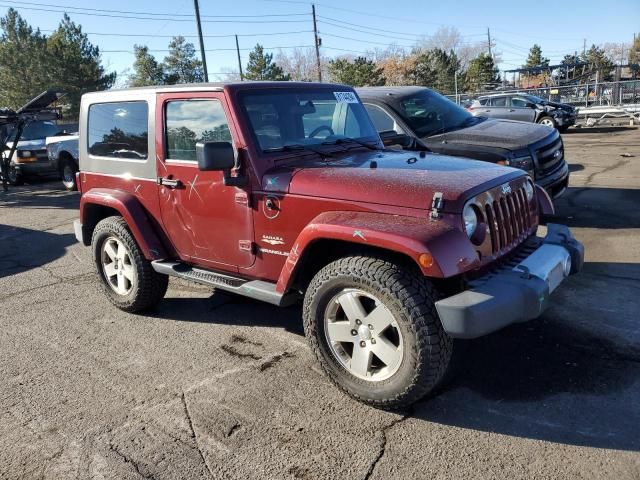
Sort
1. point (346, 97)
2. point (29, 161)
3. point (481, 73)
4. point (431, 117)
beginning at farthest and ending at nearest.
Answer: point (481, 73), point (29, 161), point (431, 117), point (346, 97)

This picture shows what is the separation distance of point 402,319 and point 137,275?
2.61 meters

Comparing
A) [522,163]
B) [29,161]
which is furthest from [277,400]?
[29,161]

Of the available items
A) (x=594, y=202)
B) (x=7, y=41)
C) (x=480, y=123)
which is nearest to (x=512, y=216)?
(x=480, y=123)

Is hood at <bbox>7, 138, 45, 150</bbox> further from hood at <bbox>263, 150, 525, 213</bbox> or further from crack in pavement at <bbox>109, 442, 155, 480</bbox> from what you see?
crack in pavement at <bbox>109, 442, 155, 480</bbox>

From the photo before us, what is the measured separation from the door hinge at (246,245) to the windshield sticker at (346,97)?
4.82ft

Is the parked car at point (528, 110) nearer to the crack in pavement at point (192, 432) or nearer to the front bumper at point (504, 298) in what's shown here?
the front bumper at point (504, 298)

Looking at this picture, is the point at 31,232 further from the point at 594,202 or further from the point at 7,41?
the point at 7,41

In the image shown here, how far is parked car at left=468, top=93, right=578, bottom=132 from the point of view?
19.5 meters

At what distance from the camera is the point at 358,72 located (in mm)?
49219

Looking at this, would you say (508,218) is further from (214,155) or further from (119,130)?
(119,130)

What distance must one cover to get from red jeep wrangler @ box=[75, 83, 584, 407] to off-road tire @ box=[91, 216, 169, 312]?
0.04 ft

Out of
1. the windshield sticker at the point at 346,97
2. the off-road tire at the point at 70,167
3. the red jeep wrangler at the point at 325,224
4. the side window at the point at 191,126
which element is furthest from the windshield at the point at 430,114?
the off-road tire at the point at 70,167

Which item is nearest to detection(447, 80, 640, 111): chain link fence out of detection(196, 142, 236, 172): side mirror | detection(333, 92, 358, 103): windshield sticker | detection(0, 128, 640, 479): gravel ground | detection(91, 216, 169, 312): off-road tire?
detection(333, 92, 358, 103): windshield sticker

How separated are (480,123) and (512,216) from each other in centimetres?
478
